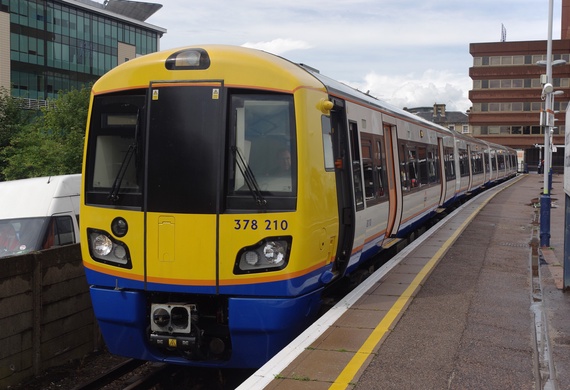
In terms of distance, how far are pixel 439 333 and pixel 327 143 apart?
2186 mm

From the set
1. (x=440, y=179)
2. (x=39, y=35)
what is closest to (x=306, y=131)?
(x=440, y=179)

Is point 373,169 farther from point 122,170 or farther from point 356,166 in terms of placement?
point 122,170

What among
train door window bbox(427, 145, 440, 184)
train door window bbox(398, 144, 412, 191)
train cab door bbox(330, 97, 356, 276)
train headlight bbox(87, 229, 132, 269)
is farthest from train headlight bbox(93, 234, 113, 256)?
train door window bbox(427, 145, 440, 184)

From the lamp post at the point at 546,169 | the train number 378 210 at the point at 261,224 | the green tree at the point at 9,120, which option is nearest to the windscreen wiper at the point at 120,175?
the train number 378 210 at the point at 261,224

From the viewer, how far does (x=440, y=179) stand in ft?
55.6

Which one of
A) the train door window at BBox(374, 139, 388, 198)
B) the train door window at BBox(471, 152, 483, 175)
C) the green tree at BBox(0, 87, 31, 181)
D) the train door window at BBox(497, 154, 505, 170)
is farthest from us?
the train door window at BBox(497, 154, 505, 170)

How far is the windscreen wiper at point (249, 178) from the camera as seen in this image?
5.86 m

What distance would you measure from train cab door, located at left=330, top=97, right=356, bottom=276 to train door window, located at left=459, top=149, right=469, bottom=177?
15593 millimetres

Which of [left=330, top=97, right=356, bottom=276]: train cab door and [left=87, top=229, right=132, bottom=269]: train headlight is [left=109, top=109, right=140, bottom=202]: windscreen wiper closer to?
[left=87, top=229, right=132, bottom=269]: train headlight

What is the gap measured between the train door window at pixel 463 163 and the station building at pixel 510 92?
190 ft

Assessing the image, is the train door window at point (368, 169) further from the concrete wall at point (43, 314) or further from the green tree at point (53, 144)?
the green tree at point (53, 144)

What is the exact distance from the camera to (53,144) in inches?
1115

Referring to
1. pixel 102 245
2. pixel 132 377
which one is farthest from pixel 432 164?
pixel 102 245

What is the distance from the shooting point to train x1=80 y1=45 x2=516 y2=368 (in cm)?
584
